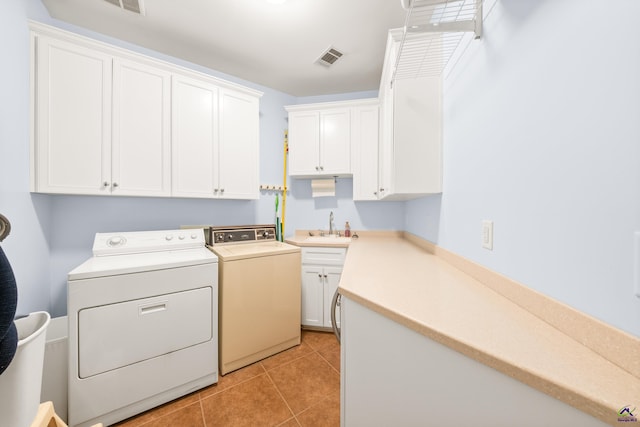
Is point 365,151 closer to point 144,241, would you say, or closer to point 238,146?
point 238,146

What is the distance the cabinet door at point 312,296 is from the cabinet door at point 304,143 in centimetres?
110

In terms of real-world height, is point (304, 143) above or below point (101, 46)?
below

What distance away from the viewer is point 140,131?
5.65 ft

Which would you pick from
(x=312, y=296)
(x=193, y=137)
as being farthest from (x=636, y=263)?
(x=193, y=137)

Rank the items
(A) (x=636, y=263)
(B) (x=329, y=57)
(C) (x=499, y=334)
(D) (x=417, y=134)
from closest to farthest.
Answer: (A) (x=636, y=263) < (C) (x=499, y=334) < (D) (x=417, y=134) < (B) (x=329, y=57)

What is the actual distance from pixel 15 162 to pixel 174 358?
4.83 feet

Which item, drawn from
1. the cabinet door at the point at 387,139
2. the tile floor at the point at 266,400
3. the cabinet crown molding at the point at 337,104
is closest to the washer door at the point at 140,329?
the tile floor at the point at 266,400

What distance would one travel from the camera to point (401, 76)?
1406 mm

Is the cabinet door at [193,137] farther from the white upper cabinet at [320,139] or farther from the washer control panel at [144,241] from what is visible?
the white upper cabinet at [320,139]

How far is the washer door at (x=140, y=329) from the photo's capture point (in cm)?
122

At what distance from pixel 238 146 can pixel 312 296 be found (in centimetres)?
164

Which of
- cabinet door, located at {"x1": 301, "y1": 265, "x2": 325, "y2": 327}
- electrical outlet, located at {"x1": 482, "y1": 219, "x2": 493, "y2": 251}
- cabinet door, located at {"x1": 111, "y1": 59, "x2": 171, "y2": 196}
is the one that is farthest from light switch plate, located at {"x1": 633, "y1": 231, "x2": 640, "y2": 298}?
cabinet door, located at {"x1": 111, "y1": 59, "x2": 171, "y2": 196}

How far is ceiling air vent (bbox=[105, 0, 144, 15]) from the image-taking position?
5.01 feet

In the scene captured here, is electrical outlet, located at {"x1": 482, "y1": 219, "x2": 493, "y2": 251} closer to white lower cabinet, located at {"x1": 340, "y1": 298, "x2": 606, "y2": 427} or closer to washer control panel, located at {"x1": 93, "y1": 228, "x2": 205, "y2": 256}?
white lower cabinet, located at {"x1": 340, "y1": 298, "x2": 606, "y2": 427}
